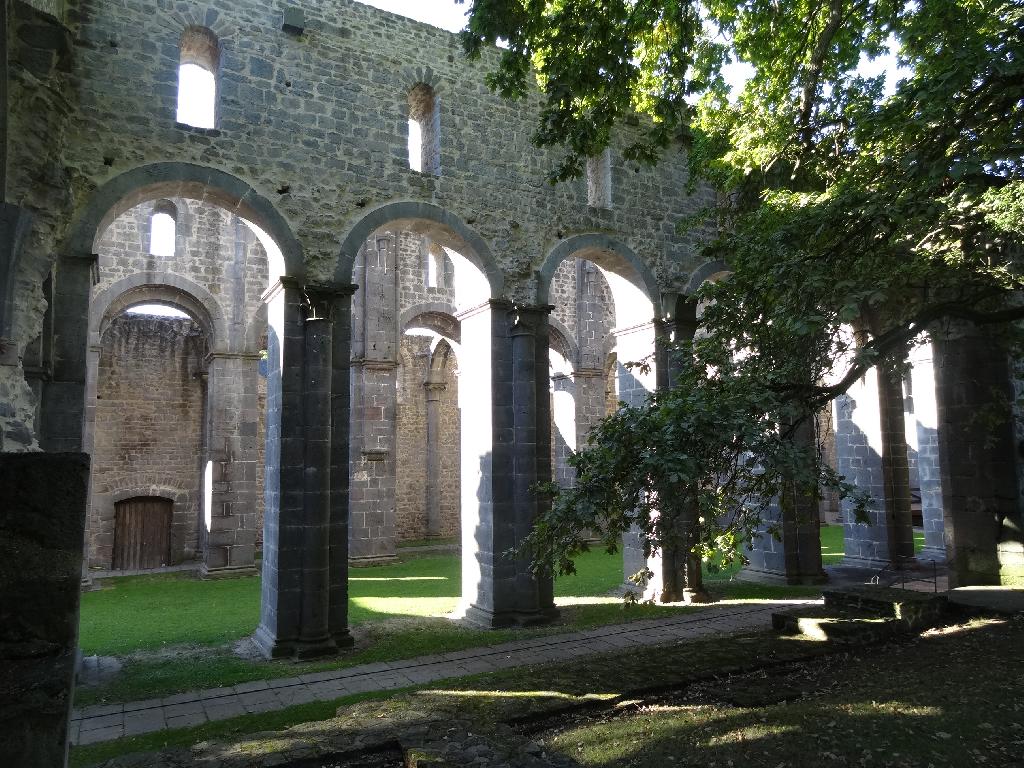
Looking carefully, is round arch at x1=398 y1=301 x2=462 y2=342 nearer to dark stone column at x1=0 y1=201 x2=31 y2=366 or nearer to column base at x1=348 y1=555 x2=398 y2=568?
column base at x1=348 y1=555 x2=398 y2=568

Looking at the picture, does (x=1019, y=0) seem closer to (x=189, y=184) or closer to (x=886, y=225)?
(x=886, y=225)

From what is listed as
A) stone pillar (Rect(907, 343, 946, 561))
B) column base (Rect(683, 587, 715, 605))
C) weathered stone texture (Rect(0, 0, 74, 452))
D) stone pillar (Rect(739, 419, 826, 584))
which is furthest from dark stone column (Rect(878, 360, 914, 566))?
weathered stone texture (Rect(0, 0, 74, 452))

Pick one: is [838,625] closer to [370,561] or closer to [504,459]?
[504,459]

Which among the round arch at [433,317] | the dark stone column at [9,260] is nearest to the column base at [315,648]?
the dark stone column at [9,260]

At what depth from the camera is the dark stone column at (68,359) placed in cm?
709

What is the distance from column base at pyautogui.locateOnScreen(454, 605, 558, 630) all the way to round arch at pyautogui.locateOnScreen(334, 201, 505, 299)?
4.43 m

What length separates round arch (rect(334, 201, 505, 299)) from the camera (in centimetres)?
904

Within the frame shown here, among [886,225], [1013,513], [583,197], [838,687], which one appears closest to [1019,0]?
[886,225]

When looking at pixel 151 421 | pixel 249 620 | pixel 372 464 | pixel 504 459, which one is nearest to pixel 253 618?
pixel 249 620

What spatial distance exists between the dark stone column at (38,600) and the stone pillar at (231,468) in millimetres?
13190

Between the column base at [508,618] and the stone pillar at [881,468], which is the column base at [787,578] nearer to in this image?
the stone pillar at [881,468]

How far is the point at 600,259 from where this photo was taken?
11.6 m

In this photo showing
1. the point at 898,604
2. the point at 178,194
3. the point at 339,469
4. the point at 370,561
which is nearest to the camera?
the point at 898,604

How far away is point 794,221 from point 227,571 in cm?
1281
